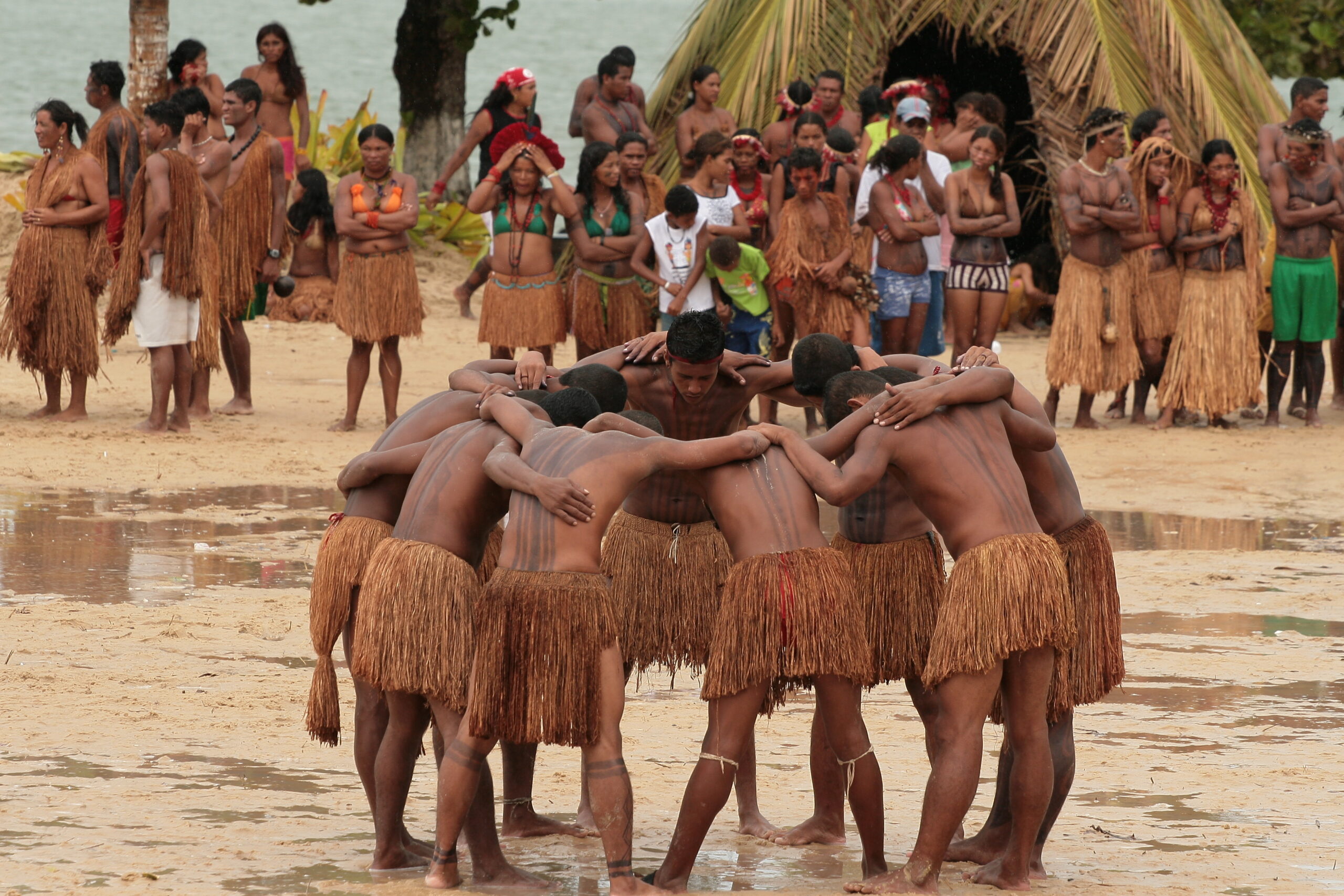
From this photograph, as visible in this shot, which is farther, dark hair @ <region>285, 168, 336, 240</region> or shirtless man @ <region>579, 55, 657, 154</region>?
dark hair @ <region>285, 168, 336, 240</region>

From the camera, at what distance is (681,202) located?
32.0ft

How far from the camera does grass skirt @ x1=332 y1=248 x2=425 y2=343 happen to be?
33.1ft

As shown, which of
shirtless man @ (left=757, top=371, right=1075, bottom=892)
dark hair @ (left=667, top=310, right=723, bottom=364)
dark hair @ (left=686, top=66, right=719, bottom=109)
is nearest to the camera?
shirtless man @ (left=757, top=371, right=1075, bottom=892)

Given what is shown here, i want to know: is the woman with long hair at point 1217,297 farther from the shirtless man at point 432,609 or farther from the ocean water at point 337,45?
the ocean water at point 337,45

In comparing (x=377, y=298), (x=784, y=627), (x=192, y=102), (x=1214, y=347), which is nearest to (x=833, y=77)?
(x=1214, y=347)

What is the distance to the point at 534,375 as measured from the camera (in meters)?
4.93

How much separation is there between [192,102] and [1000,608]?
23.6 feet

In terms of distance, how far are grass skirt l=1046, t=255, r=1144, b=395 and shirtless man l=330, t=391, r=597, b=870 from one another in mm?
6897

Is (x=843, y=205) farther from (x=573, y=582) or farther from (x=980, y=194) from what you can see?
(x=573, y=582)

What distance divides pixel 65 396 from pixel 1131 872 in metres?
8.91

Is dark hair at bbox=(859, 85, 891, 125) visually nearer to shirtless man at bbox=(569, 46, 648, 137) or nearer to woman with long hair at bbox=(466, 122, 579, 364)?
shirtless man at bbox=(569, 46, 648, 137)

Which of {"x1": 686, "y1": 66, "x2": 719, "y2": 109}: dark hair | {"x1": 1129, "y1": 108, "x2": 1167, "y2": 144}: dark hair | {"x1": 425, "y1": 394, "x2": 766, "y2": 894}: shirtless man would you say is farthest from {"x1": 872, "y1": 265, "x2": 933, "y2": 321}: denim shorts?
{"x1": 425, "y1": 394, "x2": 766, "y2": 894}: shirtless man

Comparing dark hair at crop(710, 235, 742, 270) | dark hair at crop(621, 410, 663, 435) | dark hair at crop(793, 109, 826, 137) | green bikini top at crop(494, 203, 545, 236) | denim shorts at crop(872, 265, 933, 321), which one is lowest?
dark hair at crop(621, 410, 663, 435)

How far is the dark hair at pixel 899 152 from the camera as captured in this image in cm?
1029
